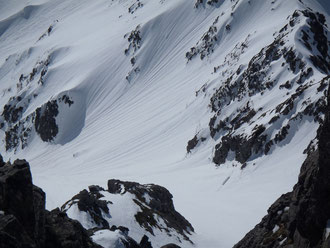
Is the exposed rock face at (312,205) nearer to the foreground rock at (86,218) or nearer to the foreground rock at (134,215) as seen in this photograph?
the foreground rock at (86,218)

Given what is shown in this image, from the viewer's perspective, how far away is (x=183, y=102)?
11156 centimetres

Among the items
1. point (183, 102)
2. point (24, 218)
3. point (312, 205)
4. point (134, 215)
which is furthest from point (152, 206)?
point (183, 102)

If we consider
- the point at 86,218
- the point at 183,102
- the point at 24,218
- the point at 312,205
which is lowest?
the point at 312,205

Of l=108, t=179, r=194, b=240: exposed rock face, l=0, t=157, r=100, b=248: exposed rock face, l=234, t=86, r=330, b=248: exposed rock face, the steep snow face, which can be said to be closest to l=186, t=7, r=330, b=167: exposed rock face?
the steep snow face

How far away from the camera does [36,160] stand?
134500mm

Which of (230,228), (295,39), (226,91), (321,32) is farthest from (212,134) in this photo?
(230,228)

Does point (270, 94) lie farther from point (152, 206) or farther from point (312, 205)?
point (312, 205)

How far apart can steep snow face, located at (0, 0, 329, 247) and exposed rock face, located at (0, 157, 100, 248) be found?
27.3m

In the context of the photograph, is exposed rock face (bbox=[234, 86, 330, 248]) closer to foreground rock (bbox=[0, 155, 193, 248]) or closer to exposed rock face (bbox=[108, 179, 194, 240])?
foreground rock (bbox=[0, 155, 193, 248])

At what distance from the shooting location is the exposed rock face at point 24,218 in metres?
16.5

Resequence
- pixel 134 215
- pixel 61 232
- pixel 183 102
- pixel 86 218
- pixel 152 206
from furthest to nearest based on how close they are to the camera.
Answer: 1. pixel 183 102
2. pixel 152 206
3. pixel 134 215
4. pixel 86 218
5. pixel 61 232

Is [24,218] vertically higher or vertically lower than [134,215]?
higher

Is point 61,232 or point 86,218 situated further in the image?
point 86,218

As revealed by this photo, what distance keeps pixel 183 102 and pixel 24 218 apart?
94.2 meters
